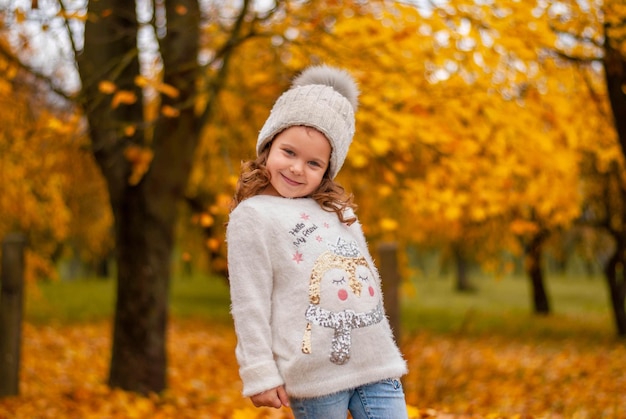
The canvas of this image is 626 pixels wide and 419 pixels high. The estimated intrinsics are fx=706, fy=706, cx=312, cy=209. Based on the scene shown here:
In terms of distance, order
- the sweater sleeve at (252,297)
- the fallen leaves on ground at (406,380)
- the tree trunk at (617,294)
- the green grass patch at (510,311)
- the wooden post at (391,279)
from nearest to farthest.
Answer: the sweater sleeve at (252,297)
the wooden post at (391,279)
the fallen leaves on ground at (406,380)
the tree trunk at (617,294)
the green grass patch at (510,311)

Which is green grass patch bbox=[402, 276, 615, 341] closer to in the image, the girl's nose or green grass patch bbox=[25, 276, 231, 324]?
green grass patch bbox=[25, 276, 231, 324]

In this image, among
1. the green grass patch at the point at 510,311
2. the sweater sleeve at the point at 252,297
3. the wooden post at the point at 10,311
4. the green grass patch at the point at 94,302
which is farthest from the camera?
the green grass patch at the point at 94,302

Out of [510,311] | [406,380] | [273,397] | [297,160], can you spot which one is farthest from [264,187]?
[510,311]

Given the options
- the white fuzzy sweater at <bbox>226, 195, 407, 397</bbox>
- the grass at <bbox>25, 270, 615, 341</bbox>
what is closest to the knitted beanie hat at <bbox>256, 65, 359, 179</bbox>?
the white fuzzy sweater at <bbox>226, 195, 407, 397</bbox>

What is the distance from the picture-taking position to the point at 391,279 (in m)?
4.98

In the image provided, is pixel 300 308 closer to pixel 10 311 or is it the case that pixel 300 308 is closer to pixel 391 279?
pixel 391 279

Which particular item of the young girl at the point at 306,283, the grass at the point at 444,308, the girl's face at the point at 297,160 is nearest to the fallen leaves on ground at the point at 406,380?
the grass at the point at 444,308

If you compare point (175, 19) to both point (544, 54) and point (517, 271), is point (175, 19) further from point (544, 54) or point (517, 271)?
point (517, 271)

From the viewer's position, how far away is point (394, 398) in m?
2.27

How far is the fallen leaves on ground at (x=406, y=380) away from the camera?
5445 millimetres

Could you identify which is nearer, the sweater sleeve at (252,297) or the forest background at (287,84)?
the sweater sleeve at (252,297)

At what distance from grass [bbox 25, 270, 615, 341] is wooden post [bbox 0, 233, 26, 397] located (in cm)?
480

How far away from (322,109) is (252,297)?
0.66 metres

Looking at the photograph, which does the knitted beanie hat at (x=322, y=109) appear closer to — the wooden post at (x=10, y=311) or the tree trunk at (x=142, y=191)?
the tree trunk at (x=142, y=191)
